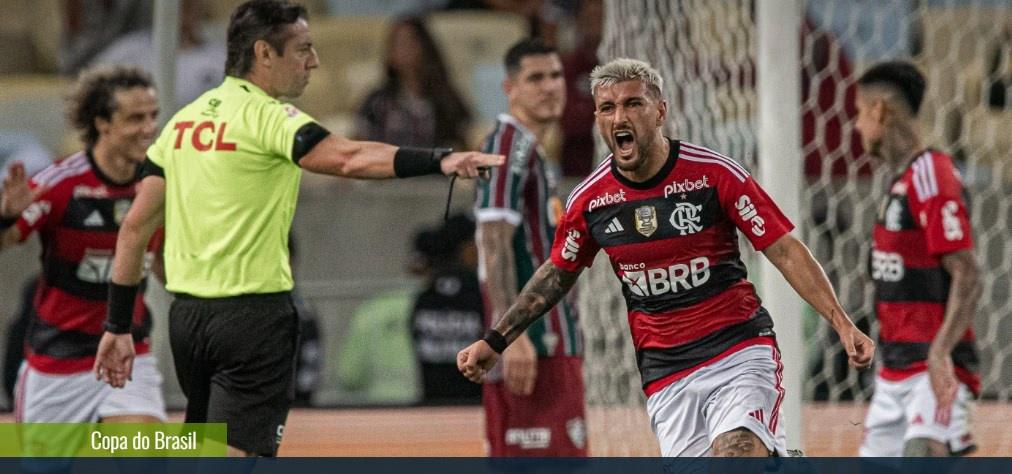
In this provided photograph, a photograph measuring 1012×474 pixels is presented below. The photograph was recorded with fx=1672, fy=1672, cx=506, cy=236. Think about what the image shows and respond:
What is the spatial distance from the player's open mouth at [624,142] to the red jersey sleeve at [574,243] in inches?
11.2

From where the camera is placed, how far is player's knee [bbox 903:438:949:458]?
22.5 ft

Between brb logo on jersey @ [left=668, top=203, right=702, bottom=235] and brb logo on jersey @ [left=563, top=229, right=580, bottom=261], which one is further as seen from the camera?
brb logo on jersey @ [left=563, top=229, right=580, bottom=261]

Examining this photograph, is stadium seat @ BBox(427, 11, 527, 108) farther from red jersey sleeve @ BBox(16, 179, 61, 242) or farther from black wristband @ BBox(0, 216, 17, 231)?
black wristband @ BBox(0, 216, 17, 231)

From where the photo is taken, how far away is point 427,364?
10836 mm

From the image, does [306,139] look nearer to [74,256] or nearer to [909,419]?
[74,256]

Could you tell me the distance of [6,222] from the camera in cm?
694

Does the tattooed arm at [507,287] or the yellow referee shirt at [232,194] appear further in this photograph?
the tattooed arm at [507,287]

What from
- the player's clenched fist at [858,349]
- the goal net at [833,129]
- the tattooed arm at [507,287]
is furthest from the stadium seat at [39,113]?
the player's clenched fist at [858,349]

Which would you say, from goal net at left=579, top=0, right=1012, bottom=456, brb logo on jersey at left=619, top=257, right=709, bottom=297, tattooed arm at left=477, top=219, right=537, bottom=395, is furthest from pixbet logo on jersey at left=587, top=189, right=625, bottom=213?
goal net at left=579, top=0, right=1012, bottom=456

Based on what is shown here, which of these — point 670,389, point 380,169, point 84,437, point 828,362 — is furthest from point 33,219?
point 828,362

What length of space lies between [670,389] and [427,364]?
5.45 meters

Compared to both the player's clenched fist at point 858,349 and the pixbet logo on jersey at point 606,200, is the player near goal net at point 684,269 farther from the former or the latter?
the player's clenched fist at point 858,349

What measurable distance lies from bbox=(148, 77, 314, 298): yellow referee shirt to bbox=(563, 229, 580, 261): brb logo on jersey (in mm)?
961

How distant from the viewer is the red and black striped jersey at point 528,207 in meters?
6.96
